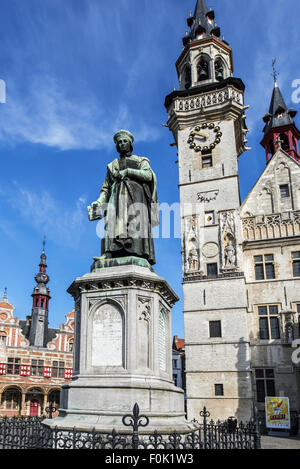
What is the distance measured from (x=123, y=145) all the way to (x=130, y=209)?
1.53m

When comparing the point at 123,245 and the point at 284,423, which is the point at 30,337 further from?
the point at 123,245

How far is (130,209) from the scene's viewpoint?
769 centimetres

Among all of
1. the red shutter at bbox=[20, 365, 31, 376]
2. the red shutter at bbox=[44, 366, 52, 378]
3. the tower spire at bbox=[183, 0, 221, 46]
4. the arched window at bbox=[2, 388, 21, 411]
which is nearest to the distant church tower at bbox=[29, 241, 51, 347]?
the red shutter at bbox=[44, 366, 52, 378]

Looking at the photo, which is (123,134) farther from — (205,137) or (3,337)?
(3,337)

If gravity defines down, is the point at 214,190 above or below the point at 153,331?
above

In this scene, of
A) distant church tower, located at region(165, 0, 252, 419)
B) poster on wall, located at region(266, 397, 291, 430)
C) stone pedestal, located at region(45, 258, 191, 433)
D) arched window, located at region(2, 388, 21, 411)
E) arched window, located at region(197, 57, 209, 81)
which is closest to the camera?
stone pedestal, located at region(45, 258, 191, 433)

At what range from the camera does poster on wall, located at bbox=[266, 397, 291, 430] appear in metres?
16.6

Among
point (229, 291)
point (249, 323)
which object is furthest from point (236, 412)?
point (229, 291)

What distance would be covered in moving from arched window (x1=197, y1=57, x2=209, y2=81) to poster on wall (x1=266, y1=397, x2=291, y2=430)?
20708mm

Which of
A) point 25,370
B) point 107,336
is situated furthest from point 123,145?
point 25,370

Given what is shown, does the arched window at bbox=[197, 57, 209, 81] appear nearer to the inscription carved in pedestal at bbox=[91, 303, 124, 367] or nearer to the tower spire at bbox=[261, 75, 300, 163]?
the tower spire at bbox=[261, 75, 300, 163]

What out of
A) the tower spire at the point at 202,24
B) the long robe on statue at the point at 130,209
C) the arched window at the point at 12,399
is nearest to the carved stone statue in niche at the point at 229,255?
the long robe on statue at the point at 130,209

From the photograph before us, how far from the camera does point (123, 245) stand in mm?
7406
